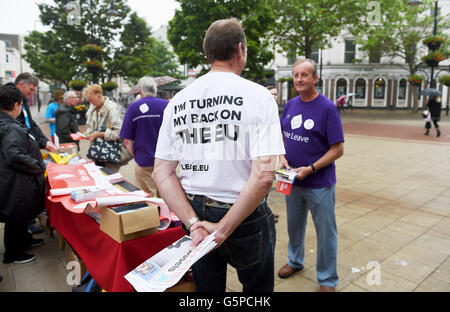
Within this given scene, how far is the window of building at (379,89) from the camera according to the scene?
37.0m

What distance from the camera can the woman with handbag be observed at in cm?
431

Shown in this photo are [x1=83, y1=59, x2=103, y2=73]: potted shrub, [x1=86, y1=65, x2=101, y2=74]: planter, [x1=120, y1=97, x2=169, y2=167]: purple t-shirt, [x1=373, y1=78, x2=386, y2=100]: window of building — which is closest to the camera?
[x1=120, y1=97, x2=169, y2=167]: purple t-shirt

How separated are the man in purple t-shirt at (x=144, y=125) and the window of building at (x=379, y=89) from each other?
3834cm

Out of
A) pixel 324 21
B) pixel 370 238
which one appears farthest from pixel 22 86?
pixel 324 21

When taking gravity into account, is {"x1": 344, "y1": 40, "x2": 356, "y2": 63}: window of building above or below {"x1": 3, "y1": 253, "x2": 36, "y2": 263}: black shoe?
above

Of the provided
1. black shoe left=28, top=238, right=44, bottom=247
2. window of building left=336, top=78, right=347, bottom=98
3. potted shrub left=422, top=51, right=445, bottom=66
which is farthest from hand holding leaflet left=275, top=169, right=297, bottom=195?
window of building left=336, top=78, right=347, bottom=98

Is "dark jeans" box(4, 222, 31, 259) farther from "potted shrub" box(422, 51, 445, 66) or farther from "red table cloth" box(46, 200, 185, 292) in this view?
"potted shrub" box(422, 51, 445, 66)

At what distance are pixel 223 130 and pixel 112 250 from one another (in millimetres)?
1387

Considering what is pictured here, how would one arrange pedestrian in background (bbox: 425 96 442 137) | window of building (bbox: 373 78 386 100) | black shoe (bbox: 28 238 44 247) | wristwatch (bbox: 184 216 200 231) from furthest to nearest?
window of building (bbox: 373 78 386 100), pedestrian in background (bbox: 425 96 442 137), black shoe (bbox: 28 238 44 247), wristwatch (bbox: 184 216 200 231)

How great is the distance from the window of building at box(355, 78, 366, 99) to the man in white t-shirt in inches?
1555

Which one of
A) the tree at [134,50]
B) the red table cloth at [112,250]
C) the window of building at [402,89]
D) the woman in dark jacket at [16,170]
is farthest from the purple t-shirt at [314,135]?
the window of building at [402,89]

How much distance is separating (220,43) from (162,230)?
4.99 ft

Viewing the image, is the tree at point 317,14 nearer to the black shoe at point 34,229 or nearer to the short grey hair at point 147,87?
the short grey hair at point 147,87
